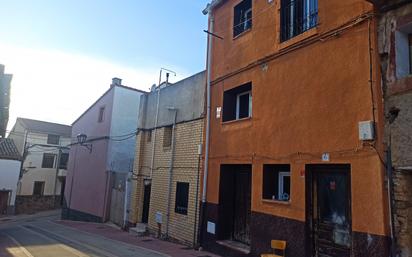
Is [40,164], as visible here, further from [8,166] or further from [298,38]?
[298,38]

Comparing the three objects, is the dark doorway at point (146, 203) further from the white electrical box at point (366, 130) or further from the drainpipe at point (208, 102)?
the white electrical box at point (366, 130)

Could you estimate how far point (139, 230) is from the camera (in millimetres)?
13430

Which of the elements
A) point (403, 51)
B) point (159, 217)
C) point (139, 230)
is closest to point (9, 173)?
point (139, 230)

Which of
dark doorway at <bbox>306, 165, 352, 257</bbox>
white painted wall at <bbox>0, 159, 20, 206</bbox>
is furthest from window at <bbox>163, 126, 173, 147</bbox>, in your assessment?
white painted wall at <bbox>0, 159, 20, 206</bbox>

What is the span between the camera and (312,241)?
6836mm

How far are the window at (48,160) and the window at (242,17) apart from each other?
31.8 m

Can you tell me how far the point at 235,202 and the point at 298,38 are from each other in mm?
4859

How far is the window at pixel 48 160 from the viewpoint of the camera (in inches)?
1411

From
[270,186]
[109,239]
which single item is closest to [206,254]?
[270,186]

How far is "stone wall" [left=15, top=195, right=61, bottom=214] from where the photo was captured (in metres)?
32.8

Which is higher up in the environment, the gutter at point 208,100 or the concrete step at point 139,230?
the gutter at point 208,100

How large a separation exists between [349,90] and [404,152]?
5.02 ft

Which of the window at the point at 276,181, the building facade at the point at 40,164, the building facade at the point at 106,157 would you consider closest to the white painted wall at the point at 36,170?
the building facade at the point at 40,164

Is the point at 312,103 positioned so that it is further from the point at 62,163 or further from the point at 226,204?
the point at 62,163
